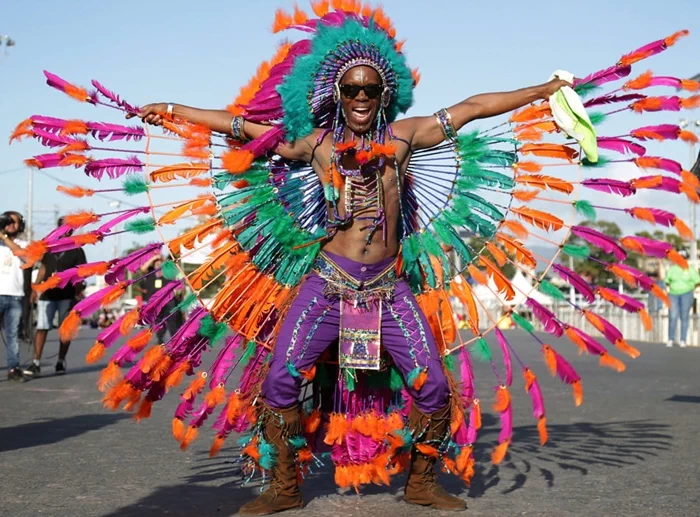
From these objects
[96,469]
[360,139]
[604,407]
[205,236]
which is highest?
[360,139]

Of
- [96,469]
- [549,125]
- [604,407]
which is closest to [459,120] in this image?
[549,125]

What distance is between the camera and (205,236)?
548cm

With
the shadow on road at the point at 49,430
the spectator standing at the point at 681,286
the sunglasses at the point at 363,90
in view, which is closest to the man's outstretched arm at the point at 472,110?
the sunglasses at the point at 363,90

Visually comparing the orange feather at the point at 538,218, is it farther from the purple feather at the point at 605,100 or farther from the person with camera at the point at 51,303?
the person with camera at the point at 51,303

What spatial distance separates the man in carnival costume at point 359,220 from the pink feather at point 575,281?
74 cm

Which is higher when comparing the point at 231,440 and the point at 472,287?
the point at 472,287

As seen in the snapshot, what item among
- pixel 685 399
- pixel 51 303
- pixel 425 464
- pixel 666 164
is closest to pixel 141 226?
pixel 425 464

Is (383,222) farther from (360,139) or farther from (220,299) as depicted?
(220,299)

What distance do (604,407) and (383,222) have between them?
4.73m

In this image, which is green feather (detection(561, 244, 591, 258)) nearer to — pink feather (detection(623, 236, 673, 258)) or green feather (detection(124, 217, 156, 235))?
pink feather (detection(623, 236, 673, 258))

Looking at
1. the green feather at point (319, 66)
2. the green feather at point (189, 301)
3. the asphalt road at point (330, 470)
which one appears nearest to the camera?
the asphalt road at point (330, 470)

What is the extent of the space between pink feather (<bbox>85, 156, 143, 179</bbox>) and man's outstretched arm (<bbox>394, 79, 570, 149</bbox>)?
1.36 m

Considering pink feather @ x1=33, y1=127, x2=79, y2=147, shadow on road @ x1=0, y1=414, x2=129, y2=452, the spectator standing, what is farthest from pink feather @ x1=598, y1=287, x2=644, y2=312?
the spectator standing

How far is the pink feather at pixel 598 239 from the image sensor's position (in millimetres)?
5164
